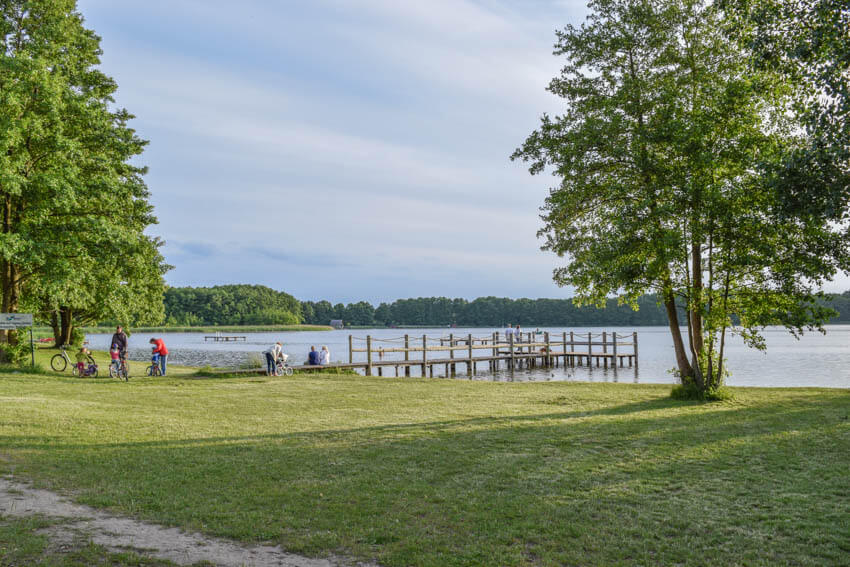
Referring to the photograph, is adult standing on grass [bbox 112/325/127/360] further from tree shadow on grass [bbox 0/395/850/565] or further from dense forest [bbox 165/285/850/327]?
dense forest [bbox 165/285/850/327]

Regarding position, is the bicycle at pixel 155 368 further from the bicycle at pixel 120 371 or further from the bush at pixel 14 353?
the bush at pixel 14 353

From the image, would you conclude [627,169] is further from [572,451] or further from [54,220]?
[54,220]

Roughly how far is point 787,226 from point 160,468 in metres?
13.2

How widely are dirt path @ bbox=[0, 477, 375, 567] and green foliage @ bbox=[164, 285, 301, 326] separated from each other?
443ft

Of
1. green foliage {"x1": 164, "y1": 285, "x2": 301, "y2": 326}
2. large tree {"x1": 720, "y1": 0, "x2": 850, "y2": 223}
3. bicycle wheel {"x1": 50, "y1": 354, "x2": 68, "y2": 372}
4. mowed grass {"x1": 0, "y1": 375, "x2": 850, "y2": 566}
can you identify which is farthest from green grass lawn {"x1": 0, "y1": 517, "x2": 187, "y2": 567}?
green foliage {"x1": 164, "y1": 285, "x2": 301, "y2": 326}

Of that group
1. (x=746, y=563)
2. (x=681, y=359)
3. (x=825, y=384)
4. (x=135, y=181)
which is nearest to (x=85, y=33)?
(x=135, y=181)

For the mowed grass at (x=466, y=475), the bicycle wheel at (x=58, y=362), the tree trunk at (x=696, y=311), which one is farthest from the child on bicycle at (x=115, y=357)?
the tree trunk at (x=696, y=311)

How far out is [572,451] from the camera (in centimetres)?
880

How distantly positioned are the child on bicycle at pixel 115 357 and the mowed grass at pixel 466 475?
5.68 m

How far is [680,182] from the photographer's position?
1434cm

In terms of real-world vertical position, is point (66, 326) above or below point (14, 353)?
above

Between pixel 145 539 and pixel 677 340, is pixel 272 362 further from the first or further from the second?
pixel 145 539

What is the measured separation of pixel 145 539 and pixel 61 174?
19.5 meters

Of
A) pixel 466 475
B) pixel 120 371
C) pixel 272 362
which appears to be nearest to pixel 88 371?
pixel 120 371
